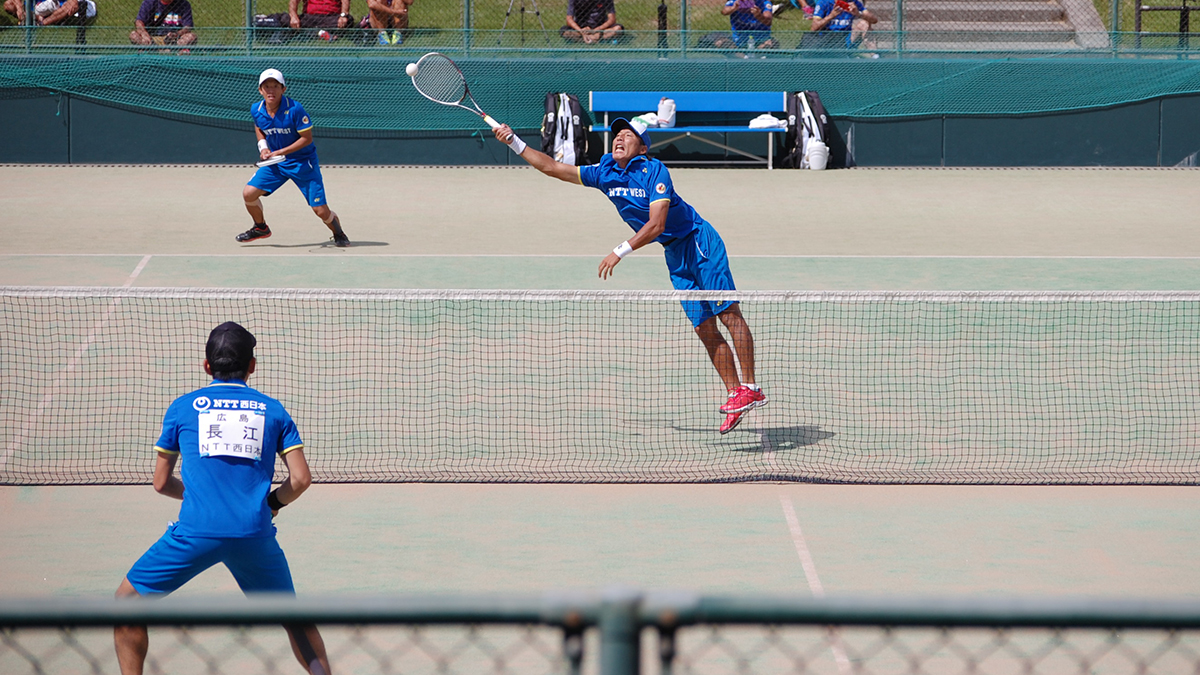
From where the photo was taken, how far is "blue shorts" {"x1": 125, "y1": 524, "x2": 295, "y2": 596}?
395 cm

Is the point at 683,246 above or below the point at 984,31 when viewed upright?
below

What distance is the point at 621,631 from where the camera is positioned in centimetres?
199

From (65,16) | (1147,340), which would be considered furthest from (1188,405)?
(65,16)

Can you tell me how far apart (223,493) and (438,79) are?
24.3 ft

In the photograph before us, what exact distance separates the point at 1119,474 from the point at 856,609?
5.38 m

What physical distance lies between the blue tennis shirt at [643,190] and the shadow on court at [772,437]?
122 centimetres

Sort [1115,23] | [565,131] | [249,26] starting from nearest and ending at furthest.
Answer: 1. [565,131]
2. [249,26]
3. [1115,23]

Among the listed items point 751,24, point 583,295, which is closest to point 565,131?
point 751,24

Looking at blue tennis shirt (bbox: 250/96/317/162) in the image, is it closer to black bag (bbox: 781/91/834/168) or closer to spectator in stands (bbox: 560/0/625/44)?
spectator in stands (bbox: 560/0/625/44)

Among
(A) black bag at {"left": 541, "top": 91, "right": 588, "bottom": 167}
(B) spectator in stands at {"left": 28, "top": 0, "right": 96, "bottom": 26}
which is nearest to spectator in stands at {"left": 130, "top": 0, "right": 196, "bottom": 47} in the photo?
(B) spectator in stands at {"left": 28, "top": 0, "right": 96, "bottom": 26}

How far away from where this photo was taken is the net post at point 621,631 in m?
1.98

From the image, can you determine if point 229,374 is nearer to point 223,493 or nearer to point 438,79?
point 223,493

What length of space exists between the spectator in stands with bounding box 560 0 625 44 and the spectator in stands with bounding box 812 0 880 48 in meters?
3.25

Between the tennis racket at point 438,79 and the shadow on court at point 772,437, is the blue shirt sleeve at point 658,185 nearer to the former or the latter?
the shadow on court at point 772,437
